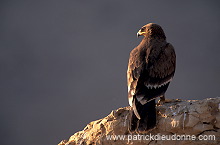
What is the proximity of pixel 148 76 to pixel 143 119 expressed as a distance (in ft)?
3.36

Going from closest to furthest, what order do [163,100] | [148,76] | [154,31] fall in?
[148,76] < [163,100] < [154,31]

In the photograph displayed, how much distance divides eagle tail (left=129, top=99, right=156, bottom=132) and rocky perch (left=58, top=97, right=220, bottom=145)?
0.74 ft

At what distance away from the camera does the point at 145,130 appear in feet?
24.6

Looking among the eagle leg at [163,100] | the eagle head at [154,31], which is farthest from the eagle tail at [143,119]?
the eagle head at [154,31]

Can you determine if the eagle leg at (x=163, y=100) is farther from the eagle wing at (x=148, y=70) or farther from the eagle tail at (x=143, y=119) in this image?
the eagle tail at (x=143, y=119)

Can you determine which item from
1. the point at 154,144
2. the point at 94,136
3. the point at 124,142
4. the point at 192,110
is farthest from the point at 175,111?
the point at 94,136

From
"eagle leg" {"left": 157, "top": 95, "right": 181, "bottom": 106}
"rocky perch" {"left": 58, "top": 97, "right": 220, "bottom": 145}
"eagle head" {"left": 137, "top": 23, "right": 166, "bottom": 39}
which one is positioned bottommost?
"rocky perch" {"left": 58, "top": 97, "right": 220, "bottom": 145}

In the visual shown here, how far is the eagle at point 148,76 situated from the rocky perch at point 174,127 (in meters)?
0.29

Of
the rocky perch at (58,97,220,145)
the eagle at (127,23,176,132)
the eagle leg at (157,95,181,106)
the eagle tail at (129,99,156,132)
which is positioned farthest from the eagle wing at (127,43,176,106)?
the rocky perch at (58,97,220,145)

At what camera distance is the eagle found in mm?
7590

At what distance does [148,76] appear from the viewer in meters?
7.96

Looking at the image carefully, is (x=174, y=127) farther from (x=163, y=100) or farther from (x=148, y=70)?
(x=148, y=70)

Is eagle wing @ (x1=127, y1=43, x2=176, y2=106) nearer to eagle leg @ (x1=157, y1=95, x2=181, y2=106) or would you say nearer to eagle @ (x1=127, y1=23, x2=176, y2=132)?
eagle @ (x1=127, y1=23, x2=176, y2=132)

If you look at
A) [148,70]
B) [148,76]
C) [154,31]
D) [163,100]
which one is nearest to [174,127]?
[163,100]
